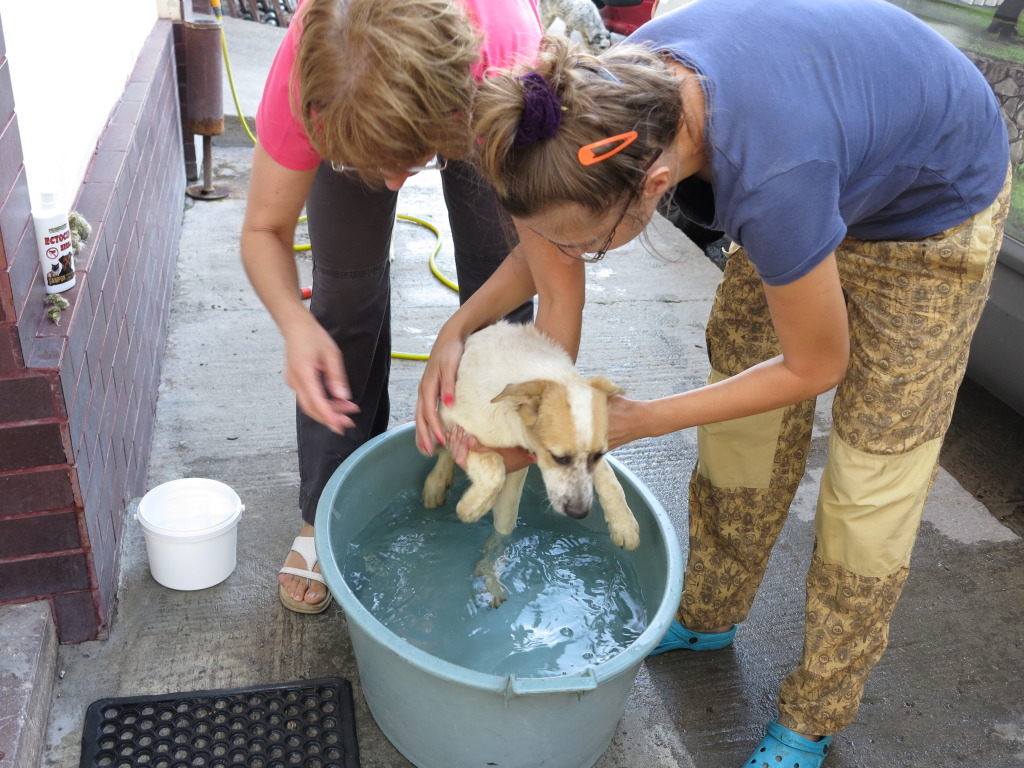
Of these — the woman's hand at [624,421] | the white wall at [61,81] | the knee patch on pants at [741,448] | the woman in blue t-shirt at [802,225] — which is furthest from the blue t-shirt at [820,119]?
the white wall at [61,81]

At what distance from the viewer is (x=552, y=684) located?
5.49 feet

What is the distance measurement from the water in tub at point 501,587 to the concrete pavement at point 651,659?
19 cm

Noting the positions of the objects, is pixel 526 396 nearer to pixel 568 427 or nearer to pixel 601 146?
pixel 568 427

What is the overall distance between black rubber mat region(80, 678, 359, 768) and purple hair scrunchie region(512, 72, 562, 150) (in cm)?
148

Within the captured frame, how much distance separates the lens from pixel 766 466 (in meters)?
2.16

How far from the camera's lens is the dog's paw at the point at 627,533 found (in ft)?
7.29

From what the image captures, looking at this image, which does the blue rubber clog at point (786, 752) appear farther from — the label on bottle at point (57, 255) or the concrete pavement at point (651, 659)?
the label on bottle at point (57, 255)

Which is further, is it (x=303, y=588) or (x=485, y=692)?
(x=303, y=588)

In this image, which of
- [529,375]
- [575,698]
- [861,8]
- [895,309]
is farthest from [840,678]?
[861,8]

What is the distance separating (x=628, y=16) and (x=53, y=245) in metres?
6.79

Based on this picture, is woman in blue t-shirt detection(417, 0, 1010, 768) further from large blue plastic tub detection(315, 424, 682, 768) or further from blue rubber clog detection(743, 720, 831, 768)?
large blue plastic tub detection(315, 424, 682, 768)

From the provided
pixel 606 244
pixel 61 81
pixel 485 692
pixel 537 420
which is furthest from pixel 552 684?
pixel 61 81

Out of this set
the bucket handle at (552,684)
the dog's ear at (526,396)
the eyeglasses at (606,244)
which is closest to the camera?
the eyeglasses at (606,244)

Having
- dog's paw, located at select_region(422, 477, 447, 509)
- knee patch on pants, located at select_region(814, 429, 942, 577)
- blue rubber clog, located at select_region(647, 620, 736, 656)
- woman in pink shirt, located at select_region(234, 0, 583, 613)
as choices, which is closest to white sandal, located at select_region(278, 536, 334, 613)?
woman in pink shirt, located at select_region(234, 0, 583, 613)
